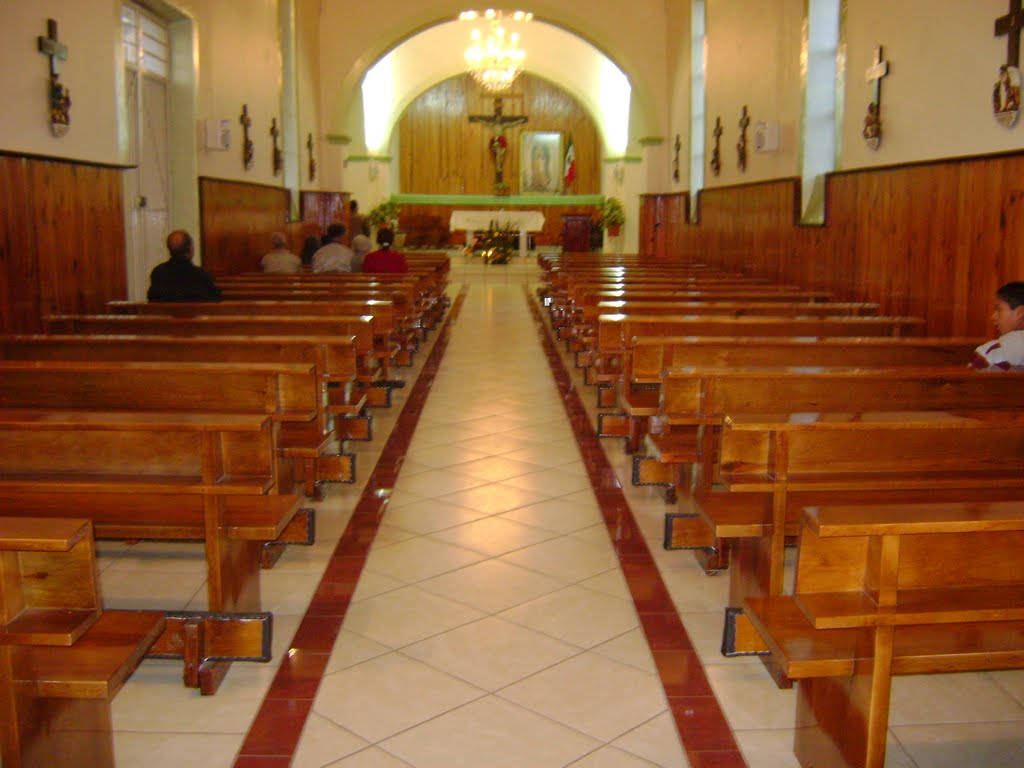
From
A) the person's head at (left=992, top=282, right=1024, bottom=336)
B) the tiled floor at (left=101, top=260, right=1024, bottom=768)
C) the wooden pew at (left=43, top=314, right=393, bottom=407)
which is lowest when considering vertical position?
the tiled floor at (left=101, top=260, right=1024, bottom=768)

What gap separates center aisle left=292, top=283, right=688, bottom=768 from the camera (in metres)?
2.58

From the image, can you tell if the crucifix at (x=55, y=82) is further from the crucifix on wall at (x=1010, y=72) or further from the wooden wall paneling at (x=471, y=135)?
the wooden wall paneling at (x=471, y=135)

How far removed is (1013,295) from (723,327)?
1.64 meters

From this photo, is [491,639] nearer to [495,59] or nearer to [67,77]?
[67,77]

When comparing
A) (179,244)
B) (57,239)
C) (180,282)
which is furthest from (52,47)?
(180,282)

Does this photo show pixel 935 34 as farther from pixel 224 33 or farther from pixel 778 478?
pixel 224 33

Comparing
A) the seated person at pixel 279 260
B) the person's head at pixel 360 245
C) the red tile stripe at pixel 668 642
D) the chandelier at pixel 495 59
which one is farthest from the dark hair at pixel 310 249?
the chandelier at pixel 495 59

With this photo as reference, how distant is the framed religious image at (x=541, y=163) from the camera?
23.7m

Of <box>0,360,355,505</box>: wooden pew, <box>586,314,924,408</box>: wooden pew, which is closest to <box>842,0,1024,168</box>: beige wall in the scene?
<box>586,314,924,408</box>: wooden pew

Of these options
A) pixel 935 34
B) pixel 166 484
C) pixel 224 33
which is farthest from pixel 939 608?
pixel 224 33

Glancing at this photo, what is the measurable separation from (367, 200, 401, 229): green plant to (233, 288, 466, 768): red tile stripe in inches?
513

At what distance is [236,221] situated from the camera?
34.1 ft

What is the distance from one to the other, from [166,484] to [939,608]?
199cm

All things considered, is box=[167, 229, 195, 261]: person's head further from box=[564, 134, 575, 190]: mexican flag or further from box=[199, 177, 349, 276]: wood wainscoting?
box=[564, 134, 575, 190]: mexican flag
